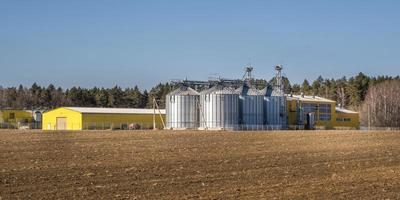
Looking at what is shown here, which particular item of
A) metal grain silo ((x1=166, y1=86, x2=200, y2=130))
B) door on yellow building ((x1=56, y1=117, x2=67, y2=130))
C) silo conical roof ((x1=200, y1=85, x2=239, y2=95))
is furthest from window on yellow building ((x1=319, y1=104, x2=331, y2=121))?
door on yellow building ((x1=56, y1=117, x2=67, y2=130))

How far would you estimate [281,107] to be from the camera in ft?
293

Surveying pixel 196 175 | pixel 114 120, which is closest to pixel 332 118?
pixel 114 120

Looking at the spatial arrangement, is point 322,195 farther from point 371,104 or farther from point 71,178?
point 371,104

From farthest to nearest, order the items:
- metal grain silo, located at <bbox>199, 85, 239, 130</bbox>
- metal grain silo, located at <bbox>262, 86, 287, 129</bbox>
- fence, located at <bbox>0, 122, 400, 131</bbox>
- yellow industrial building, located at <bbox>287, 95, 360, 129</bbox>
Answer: yellow industrial building, located at <bbox>287, 95, 360, 129</bbox> < metal grain silo, located at <bbox>262, 86, 287, 129</bbox> < metal grain silo, located at <bbox>199, 85, 239, 130</bbox> < fence, located at <bbox>0, 122, 400, 131</bbox>

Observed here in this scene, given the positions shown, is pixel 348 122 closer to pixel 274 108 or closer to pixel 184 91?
pixel 274 108

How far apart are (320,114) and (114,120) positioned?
31.7 metres

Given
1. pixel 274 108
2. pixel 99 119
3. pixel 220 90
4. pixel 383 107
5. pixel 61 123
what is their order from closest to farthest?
pixel 220 90 → pixel 274 108 → pixel 99 119 → pixel 61 123 → pixel 383 107

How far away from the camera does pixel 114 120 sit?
9494 centimetres

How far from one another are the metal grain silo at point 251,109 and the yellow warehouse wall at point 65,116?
23.8 meters

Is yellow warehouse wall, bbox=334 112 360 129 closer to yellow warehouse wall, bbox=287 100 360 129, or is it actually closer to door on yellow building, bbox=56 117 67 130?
yellow warehouse wall, bbox=287 100 360 129

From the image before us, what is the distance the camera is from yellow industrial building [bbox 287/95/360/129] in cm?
9506

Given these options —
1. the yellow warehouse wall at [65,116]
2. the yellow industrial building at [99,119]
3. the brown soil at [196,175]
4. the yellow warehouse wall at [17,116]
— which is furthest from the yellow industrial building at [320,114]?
the brown soil at [196,175]

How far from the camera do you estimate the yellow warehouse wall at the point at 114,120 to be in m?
92.2

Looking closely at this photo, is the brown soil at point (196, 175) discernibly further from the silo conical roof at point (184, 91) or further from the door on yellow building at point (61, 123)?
the door on yellow building at point (61, 123)
